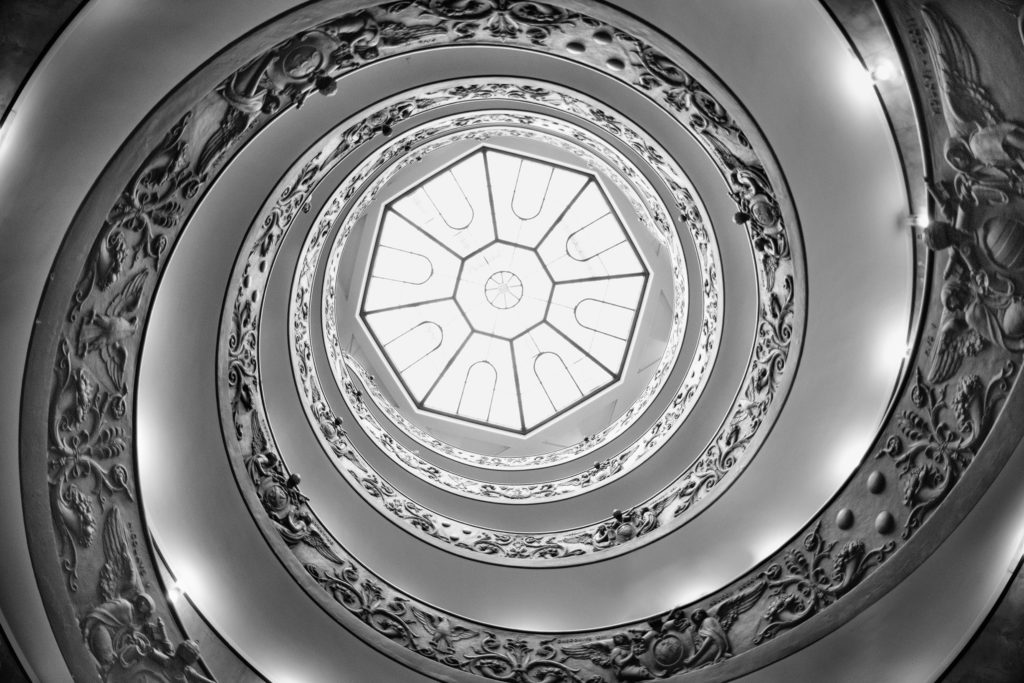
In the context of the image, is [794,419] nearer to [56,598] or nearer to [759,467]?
[759,467]

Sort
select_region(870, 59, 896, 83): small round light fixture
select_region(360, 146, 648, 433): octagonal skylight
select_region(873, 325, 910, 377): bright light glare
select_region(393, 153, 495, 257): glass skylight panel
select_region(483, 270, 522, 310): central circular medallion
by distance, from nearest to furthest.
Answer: select_region(870, 59, 896, 83): small round light fixture < select_region(873, 325, 910, 377): bright light glare < select_region(393, 153, 495, 257): glass skylight panel < select_region(360, 146, 648, 433): octagonal skylight < select_region(483, 270, 522, 310): central circular medallion

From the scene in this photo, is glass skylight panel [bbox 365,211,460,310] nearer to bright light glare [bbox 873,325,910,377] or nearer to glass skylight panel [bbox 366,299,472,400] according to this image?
glass skylight panel [bbox 366,299,472,400]

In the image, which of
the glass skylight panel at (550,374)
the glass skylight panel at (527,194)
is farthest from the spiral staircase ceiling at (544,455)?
the glass skylight panel at (527,194)

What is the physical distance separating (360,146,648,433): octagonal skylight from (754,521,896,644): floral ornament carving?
568 centimetres

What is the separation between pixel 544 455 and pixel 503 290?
397 centimetres

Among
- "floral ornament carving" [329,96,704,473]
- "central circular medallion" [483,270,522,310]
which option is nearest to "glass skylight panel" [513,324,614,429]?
"central circular medallion" [483,270,522,310]

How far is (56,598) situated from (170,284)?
296 cm

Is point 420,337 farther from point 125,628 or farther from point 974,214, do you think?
point 974,214

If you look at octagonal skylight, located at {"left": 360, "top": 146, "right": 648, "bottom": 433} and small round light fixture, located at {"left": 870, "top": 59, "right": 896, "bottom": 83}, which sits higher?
octagonal skylight, located at {"left": 360, "top": 146, "right": 648, "bottom": 433}

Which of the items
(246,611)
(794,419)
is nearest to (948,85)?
(794,419)

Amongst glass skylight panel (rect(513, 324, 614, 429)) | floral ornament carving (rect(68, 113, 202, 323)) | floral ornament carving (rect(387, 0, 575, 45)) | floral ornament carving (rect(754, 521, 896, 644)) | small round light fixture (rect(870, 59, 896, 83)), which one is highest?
floral ornament carving (rect(387, 0, 575, 45))

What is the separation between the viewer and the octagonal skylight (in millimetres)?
12812

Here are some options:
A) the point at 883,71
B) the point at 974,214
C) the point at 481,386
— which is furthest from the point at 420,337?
the point at 974,214

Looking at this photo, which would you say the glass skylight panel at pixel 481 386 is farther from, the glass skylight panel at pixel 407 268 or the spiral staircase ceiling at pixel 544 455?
the spiral staircase ceiling at pixel 544 455
